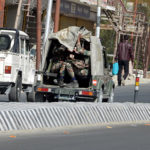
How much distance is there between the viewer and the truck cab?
1939 centimetres

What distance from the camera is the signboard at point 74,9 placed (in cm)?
4209

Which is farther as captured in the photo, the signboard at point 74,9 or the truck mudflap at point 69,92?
the signboard at point 74,9

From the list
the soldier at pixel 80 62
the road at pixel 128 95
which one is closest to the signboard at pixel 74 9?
the road at pixel 128 95

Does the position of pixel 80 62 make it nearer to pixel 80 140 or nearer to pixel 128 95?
pixel 128 95

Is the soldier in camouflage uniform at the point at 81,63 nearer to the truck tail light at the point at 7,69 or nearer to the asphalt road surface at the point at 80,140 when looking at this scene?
the truck tail light at the point at 7,69

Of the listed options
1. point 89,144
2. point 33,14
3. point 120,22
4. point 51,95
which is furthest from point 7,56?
point 120,22

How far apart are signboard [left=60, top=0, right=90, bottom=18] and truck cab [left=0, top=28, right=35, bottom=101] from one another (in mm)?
19431

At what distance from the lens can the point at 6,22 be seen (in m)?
39.1

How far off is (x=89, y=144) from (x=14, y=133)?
1590mm

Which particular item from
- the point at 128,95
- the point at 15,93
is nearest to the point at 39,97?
the point at 15,93

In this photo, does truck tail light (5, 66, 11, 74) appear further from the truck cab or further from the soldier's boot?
the soldier's boot

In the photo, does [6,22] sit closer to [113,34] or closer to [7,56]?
[7,56]

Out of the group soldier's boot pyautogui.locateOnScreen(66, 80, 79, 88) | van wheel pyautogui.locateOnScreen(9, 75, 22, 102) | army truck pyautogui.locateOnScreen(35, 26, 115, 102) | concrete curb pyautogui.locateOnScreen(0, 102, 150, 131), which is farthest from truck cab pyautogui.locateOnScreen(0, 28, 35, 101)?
concrete curb pyautogui.locateOnScreen(0, 102, 150, 131)

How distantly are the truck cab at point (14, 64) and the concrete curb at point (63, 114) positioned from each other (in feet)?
12.8
